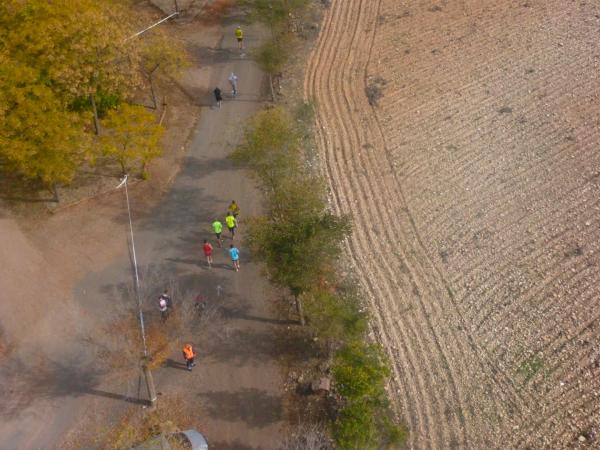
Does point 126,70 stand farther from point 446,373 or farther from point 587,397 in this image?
point 587,397

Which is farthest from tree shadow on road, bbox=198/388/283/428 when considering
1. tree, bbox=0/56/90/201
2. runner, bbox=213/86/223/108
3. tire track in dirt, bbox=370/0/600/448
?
runner, bbox=213/86/223/108

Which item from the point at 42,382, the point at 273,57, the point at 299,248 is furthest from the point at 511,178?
the point at 42,382

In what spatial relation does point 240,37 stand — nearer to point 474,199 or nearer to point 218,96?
point 218,96

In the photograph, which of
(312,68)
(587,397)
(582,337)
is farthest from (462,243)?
(312,68)

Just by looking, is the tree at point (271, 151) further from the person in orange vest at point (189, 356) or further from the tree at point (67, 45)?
the person in orange vest at point (189, 356)

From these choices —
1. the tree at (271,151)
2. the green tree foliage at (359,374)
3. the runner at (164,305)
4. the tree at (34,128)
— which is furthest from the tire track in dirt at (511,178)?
the tree at (34,128)

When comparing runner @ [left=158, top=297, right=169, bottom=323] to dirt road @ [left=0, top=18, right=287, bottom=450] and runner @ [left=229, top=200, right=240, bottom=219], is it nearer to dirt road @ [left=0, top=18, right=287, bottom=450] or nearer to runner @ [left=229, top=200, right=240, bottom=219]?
dirt road @ [left=0, top=18, right=287, bottom=450]

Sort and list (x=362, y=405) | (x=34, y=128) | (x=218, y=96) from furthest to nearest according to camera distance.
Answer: (x=218, y=96), (x=34, y=128), (x=362, y=405)
